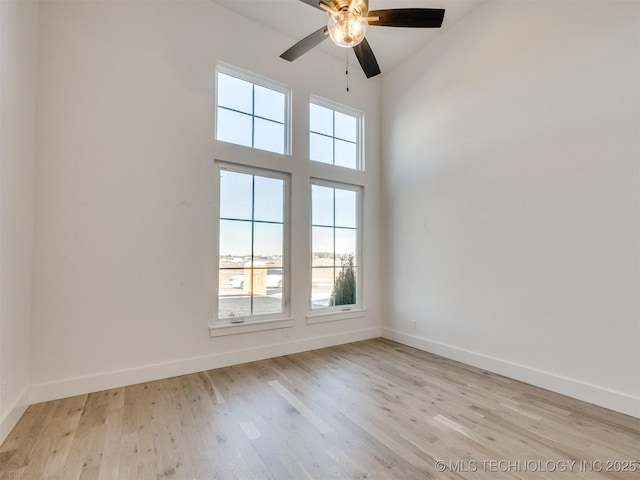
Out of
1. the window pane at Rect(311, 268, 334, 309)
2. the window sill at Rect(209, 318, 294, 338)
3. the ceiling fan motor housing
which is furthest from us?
the window pane at Rect(311, 268, 334, 309)

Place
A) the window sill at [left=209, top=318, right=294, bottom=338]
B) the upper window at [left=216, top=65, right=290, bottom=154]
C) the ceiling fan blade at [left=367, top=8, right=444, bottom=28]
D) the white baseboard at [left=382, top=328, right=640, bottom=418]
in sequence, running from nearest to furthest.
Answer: the ceiling fan blade at [left=367, top=8, right=444, bottom=28] < the white baseboard at [left=382, top=328, right=640, bottom=418] < the window sill at [left=209, top=318, right=294, bottom=338] < the upper window at [left=216, top=65, right=290, bottom=154]

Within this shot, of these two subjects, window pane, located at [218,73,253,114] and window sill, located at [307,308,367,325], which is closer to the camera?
window pane, located at [218,73,253,114]

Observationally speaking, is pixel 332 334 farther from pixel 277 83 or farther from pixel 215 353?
pixel 277 83

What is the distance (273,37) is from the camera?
3660 mm

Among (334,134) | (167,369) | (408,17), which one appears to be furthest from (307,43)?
(167,369)

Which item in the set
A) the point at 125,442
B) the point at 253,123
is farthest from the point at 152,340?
the point at 253,123

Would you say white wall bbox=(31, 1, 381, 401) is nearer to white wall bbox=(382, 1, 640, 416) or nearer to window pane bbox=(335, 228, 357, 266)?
window pane bbox=(335, 228, 357, 266)

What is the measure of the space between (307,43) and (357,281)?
295cm

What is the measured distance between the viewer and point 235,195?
3.42m

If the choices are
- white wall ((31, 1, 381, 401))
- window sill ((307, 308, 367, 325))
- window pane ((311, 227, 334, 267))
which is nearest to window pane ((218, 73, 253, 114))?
white wall ((31, 1, 381, 401))

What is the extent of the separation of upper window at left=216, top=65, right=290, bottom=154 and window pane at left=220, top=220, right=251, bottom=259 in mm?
915

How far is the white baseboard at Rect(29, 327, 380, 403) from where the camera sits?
2481mm

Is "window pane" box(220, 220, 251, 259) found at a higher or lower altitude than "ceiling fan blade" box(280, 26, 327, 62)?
lower

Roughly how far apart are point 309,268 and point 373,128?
230 cm
